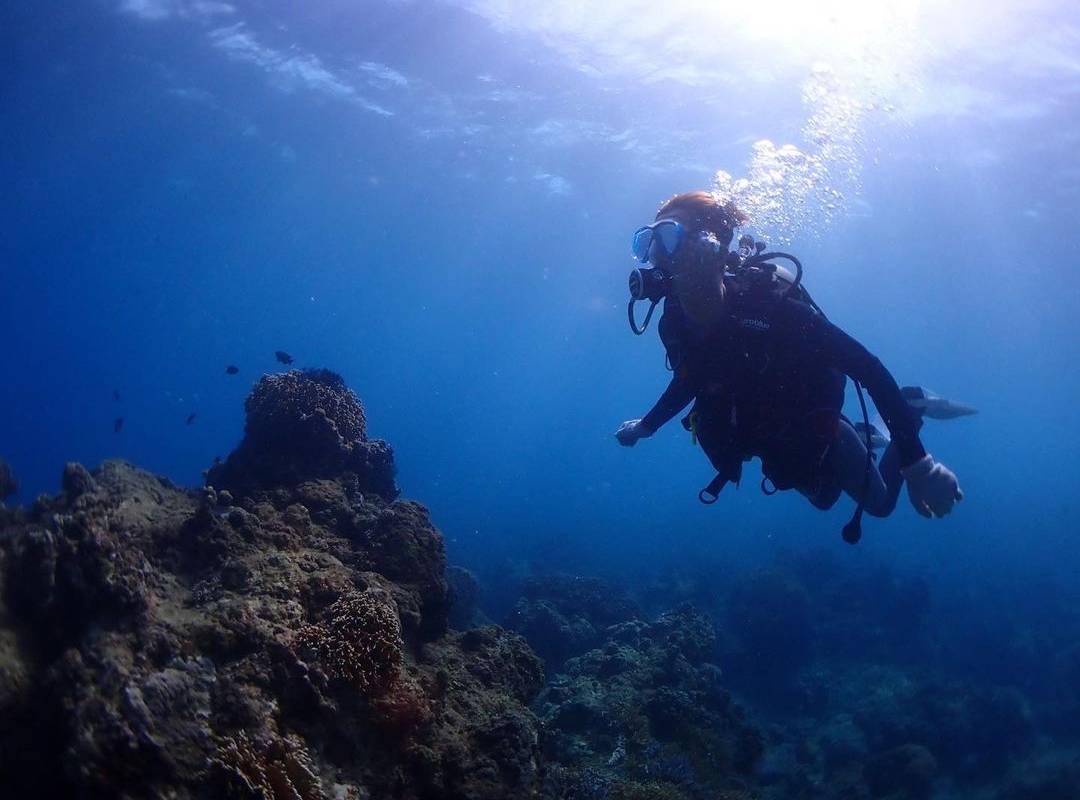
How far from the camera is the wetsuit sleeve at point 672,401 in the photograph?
5.88 m

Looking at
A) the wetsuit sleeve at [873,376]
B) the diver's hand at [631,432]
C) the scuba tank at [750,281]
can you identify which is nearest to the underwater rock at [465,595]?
the diver's hand at [631,432]

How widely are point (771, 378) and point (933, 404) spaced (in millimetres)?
2782

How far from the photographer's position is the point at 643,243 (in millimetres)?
5520

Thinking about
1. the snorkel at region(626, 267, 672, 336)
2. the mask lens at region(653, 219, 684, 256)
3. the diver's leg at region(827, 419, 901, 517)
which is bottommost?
the diver's leg at region(827, 419, 901, 517)

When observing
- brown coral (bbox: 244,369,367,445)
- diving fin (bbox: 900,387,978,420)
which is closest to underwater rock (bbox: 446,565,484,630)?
brown coral (bbox: 244,369,367,445)

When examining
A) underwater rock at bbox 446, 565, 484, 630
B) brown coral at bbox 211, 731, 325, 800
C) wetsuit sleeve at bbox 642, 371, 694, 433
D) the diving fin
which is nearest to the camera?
brown coral at bbox 211, 731, 325, 800

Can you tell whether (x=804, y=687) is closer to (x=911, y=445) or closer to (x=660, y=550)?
(x=911, y=445)

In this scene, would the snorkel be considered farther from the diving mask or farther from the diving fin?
the diving fin

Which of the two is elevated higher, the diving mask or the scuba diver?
the diving mask

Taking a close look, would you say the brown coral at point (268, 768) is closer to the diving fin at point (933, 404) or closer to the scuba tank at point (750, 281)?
the scuba tank at point (750, 281)

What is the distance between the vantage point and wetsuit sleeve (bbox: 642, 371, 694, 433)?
231 inches

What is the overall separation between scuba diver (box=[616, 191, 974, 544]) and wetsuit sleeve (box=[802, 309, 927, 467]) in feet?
0.04

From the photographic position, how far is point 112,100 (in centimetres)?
2533

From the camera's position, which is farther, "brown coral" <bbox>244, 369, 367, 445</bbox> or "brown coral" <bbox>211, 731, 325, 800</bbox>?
"brown coral" <bbox>244, 369, 367, 445</bbox>
